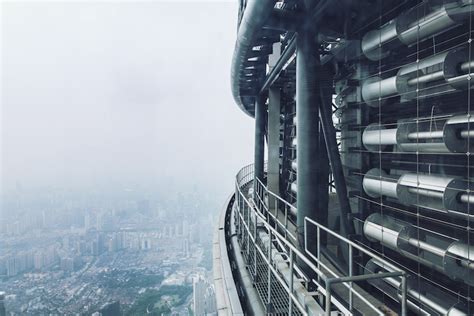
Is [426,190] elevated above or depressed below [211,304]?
above

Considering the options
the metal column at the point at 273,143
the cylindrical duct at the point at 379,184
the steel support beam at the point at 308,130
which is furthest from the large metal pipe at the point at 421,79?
the metal column at the point at 273,143

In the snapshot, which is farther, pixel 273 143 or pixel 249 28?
pixel 273 143

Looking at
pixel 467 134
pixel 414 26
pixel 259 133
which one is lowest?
pixel 467 134

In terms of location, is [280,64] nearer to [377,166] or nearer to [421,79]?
[377,166]

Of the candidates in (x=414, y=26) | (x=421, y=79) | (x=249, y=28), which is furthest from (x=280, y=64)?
(x=421, y=79)

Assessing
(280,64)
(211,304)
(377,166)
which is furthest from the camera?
(280,64)

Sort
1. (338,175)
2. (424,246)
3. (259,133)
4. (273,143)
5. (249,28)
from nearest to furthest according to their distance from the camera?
(424,246) < (249,28) < (338,175) < (273,143) < (259,133)

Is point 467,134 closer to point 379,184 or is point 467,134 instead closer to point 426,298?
point 379,184

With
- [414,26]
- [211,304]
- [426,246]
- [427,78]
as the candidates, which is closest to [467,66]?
[427,78]
